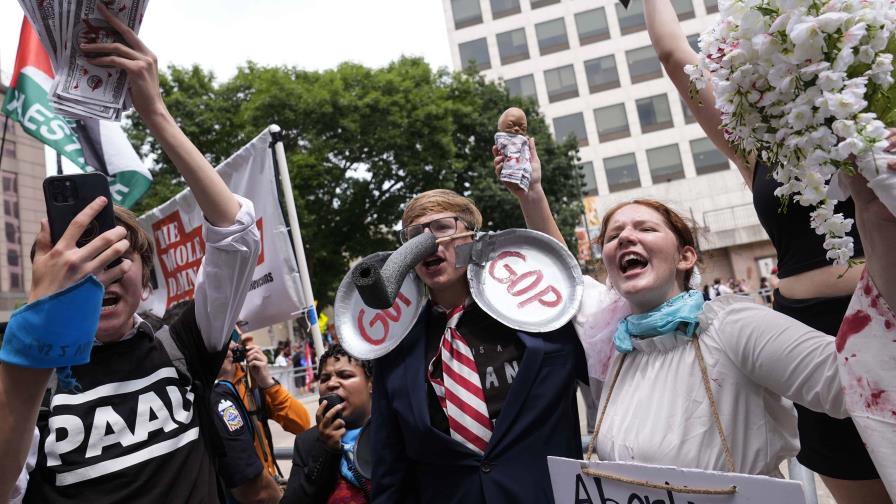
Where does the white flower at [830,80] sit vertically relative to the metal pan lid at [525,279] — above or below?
above

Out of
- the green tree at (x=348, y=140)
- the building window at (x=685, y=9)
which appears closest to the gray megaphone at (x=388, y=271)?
the green tree at (x=348, y=140)

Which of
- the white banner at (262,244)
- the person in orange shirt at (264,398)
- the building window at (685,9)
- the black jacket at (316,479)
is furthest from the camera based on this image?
the building window at (685,9)

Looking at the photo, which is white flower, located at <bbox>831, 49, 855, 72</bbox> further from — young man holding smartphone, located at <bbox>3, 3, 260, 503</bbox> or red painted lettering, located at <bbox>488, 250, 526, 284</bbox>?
young man holding smartphone, located at <bbox>3, 3, 260, 503</bbox>

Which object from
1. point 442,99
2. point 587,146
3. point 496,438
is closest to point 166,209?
point 496,438

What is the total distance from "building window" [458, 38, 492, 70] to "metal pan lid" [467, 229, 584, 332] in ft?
119

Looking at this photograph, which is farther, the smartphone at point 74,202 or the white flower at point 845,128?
the smartphone at point 74,202

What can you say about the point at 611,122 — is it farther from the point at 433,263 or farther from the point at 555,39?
the point at 433,263

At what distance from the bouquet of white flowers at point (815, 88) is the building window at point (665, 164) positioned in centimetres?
3595

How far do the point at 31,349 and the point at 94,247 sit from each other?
0.23 metres

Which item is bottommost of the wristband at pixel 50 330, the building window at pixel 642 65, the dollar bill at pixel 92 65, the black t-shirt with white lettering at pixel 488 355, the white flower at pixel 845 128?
the black t-shirt with white lettering at pixel 488 355

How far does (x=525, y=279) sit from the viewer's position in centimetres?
229

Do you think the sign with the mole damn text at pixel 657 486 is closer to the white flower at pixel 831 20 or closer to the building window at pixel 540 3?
the white flower at pixel 831 20

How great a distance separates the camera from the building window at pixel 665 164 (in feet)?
116

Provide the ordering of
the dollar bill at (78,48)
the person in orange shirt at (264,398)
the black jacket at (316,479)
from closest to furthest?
1. the dollar bill at (78,48)
2. the black jacket at (316,479)
3. the person in orange shirt at (264,398)
